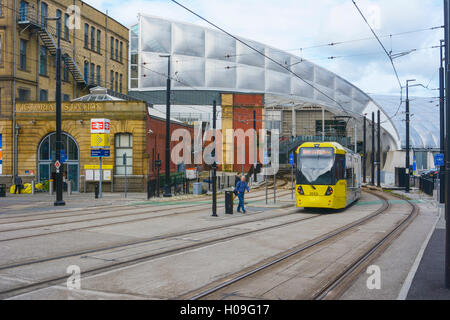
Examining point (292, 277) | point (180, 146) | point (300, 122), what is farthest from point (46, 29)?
point (300, 122)

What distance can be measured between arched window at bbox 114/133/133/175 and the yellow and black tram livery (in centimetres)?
1678

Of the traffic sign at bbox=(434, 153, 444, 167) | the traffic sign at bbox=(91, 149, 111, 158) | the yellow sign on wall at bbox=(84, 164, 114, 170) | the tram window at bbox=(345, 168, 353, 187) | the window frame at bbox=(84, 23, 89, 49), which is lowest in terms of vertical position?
the tram window at bbox=(345, 168, 353, 187)

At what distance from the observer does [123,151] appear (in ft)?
115

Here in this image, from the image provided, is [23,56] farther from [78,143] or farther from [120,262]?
[120,262]

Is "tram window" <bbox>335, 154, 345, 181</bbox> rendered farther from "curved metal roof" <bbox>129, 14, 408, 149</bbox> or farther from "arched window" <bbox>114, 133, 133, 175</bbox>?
"curved metal roof" <bbox>129, 14, 408, 149</bbox>

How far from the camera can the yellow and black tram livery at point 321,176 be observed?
21.0 metres

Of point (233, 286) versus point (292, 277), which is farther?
point (292, 277)

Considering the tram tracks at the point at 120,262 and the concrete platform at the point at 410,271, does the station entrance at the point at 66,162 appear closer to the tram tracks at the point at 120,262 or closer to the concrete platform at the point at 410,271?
the tram tracks at the point at 120,262

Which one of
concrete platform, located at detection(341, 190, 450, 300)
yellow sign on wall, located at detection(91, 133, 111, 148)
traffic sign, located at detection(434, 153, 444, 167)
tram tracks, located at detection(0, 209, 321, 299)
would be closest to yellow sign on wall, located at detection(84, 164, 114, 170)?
yellow sign on wall, located at detection(91, 133, 111, 148)

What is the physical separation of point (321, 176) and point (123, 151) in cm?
1851

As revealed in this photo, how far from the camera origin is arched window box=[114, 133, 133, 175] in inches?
1374
